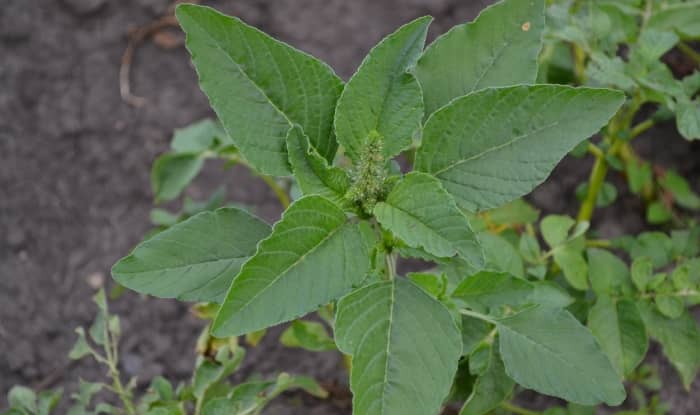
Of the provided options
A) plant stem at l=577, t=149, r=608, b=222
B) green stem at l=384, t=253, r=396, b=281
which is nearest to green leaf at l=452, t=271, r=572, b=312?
green stem at l=384, t=253, r=396, b=281

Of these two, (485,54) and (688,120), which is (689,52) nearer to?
(688,120)

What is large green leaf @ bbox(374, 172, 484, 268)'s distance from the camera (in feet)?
3.18

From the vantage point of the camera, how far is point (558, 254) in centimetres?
158

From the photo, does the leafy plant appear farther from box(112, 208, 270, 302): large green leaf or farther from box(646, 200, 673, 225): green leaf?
box(646, 200, 673, 225): green leaf

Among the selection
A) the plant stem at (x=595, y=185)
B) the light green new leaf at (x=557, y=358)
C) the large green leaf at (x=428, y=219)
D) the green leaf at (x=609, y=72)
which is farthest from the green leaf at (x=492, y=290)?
the plant stem at (x=595, y=185)

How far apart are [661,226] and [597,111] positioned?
4.51 ft

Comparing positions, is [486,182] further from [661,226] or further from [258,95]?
[661,226]

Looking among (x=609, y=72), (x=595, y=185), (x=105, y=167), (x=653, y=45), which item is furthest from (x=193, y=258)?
(x=105, y=167)

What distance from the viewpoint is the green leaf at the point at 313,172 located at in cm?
106

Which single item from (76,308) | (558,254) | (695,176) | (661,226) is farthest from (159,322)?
(695,176)

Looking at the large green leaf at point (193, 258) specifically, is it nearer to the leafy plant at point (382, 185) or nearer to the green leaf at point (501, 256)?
the leafy plant at point (382, 185)

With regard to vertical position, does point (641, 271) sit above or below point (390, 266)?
below

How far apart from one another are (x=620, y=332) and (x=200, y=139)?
1007mm

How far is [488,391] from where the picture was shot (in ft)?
4.67
